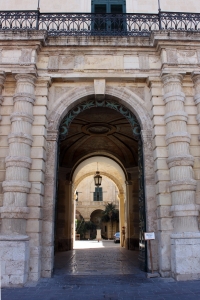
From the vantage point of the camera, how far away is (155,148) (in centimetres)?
754

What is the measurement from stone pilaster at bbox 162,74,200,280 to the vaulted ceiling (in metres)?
4.18

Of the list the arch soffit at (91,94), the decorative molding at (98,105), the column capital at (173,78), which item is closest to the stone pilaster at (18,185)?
the arch soffit at (91,94)

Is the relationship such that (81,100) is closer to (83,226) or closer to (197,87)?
(197,87)

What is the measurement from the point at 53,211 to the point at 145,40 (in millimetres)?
5627

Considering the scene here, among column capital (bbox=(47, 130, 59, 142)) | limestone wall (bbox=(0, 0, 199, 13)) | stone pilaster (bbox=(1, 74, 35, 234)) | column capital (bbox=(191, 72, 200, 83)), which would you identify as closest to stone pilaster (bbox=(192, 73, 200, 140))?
column capital (bbox=(191, 72, 200, 83))

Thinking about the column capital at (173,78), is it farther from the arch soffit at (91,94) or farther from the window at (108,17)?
the window at (108,17)

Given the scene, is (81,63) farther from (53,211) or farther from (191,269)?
(191,269)

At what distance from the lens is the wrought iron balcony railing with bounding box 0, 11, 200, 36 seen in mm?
8406

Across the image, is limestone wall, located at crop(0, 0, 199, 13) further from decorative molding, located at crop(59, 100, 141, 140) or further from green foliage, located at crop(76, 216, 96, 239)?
green foliage, located at crop(76, 216, 96, 239)

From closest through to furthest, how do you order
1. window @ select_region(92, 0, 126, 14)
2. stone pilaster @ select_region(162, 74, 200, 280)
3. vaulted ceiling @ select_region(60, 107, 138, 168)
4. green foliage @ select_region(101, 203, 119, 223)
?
1. stone pilaster @ select_region(162, 74, 200, 280)
2. window @ select_region(92, 0, 126, 14)
3. vaulted ceiling @ select_region(60, 107, 138, 168)
4. green foliage @ select_region(101, 203, 119, 223)

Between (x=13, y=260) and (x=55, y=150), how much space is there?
297 centimetres

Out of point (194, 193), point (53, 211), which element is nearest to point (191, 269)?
point (194, 193)

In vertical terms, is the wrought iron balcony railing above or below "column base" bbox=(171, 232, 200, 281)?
above

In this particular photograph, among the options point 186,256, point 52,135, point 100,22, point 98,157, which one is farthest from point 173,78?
point 98,157
